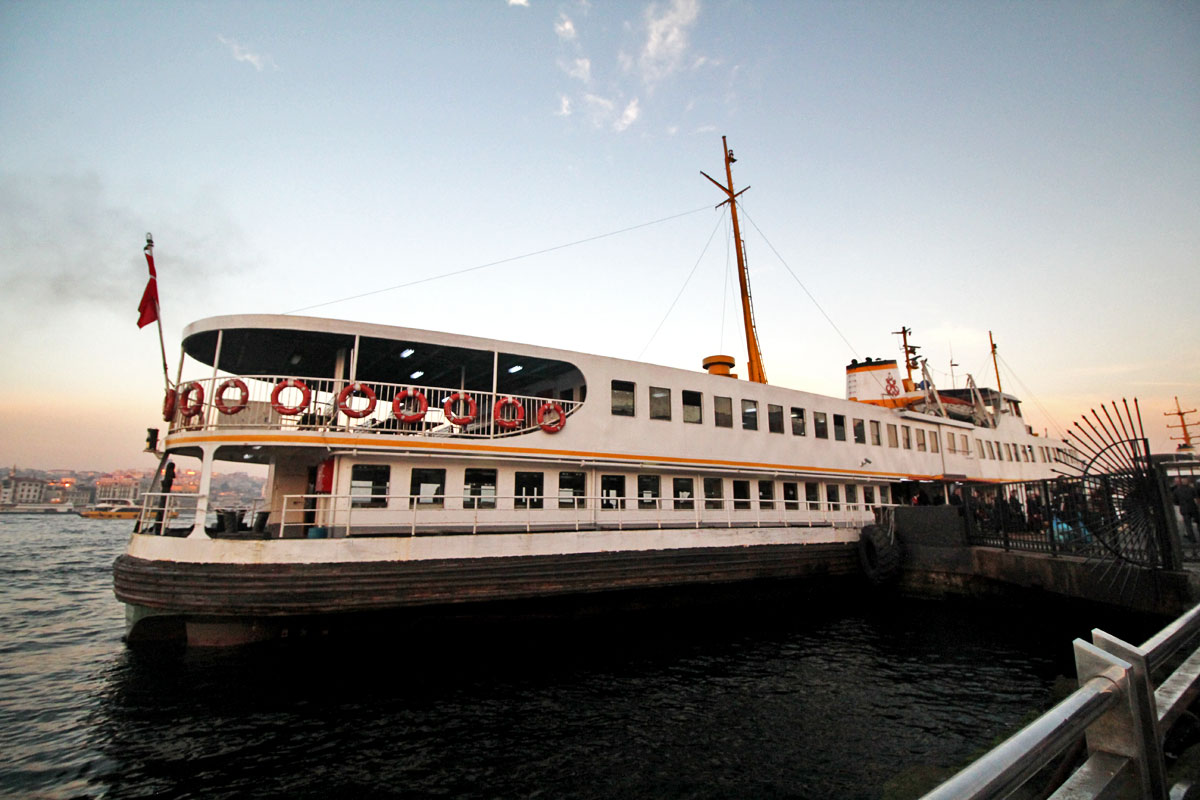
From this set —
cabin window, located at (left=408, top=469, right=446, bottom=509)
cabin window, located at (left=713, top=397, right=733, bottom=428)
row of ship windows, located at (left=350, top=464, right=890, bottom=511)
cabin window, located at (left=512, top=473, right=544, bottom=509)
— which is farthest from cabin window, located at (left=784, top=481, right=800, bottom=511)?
cabin window, located at (left=408, top=469, right=446, bottom=509)

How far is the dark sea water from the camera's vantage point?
22.4 ft

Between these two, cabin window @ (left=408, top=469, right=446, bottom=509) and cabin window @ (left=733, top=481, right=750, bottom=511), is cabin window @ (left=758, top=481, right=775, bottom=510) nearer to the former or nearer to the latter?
cabin window @ (left=733, top=481, right=750, bottom=511)

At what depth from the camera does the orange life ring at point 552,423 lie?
46.1ft

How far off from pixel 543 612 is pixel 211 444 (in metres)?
7.47

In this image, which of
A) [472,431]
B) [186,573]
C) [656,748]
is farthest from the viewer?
[472,431]

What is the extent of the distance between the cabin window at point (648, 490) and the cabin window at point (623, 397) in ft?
6.13

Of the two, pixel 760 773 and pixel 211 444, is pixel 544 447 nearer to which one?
pixel 211 444

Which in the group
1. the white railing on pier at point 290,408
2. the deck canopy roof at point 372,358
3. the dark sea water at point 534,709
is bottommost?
the dark sea water at point 534,709

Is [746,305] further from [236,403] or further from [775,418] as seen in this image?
[236,403]

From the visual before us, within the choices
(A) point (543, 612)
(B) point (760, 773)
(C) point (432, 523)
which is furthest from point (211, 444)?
(B) point (760, 773)

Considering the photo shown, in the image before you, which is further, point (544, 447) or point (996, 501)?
point (996, 501)

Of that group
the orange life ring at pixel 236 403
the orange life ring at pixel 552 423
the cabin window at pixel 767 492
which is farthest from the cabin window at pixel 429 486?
the cabin window at pixel 767 492

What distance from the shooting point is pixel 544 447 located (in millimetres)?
13945

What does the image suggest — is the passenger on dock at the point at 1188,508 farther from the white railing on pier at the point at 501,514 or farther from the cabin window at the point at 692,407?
the cabin window at the point at 692,407
